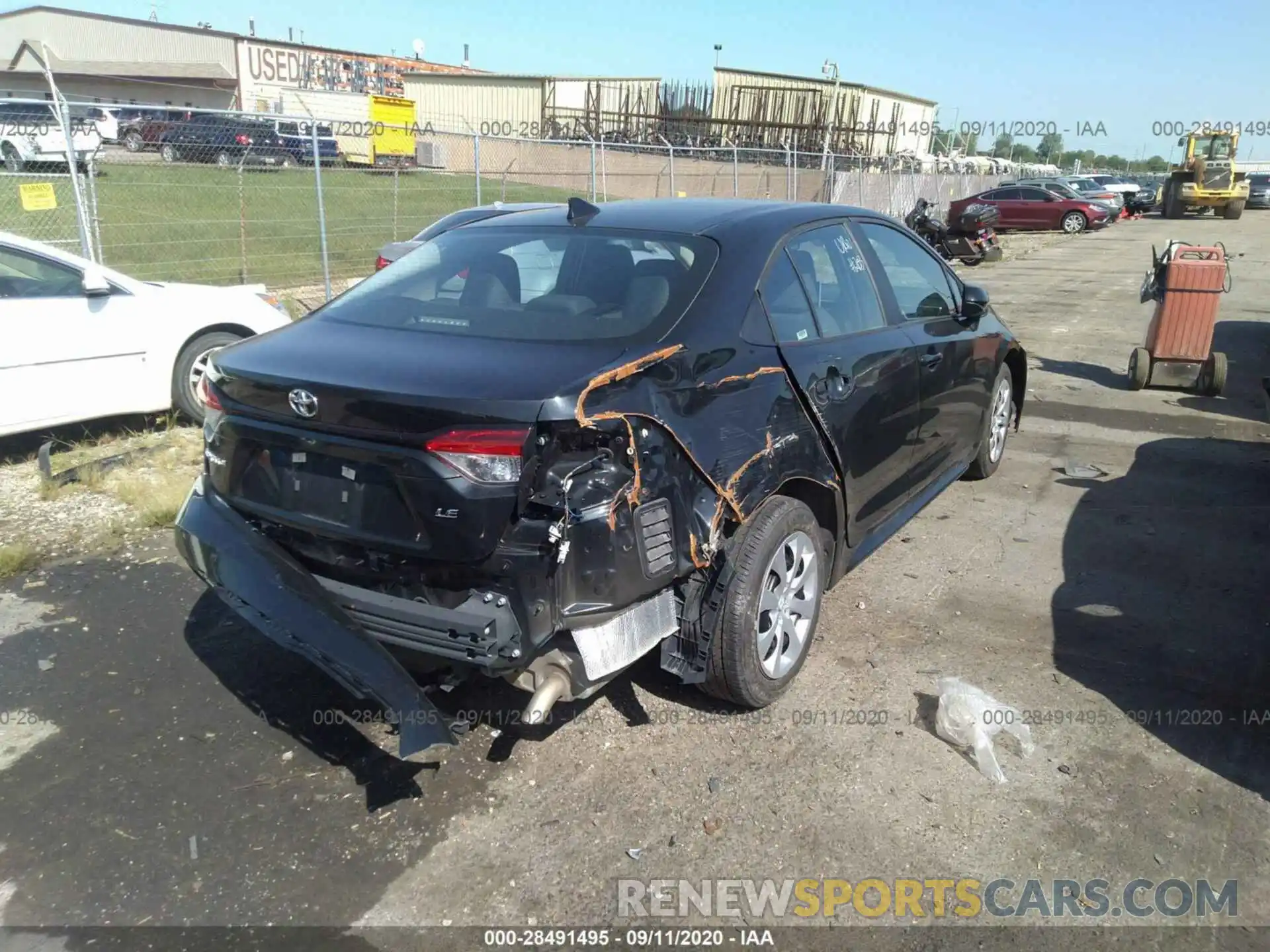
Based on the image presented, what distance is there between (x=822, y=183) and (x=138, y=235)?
622 inches

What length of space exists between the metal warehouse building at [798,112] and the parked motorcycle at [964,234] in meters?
14.3

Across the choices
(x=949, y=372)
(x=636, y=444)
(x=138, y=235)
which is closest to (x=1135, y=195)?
(x=138, y=235)

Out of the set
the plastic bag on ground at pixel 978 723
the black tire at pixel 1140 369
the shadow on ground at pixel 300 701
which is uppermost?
the black tire at pixel 1140 369

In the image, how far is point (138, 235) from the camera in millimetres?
14414

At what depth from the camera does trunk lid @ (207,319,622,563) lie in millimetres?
2760

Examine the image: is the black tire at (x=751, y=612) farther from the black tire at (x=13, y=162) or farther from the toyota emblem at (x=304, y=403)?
the black tire at (x=13, y=162)

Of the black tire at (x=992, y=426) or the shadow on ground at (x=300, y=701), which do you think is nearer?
the shadow on ground at (x=300, y=701)

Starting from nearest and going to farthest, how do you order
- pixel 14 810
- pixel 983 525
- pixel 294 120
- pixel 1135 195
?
1. pixel 14 810
2. pixel 983 525
3. pixel 294 120
4. pixel 1135 195

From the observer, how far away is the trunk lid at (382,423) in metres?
2.76

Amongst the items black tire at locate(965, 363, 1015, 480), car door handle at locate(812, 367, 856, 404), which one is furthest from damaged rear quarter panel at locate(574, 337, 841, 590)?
black tire at locate(965, 363, 1015, 480)

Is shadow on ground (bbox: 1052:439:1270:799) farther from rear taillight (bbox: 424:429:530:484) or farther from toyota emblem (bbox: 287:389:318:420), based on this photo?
toyota emblem (bbox: 287:389:318:420)

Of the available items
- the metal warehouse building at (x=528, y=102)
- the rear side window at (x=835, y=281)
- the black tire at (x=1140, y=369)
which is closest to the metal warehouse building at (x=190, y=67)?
the metal warehouse building at (x=528, y=102)

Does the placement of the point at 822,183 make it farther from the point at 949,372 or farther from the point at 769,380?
the point at 769,380

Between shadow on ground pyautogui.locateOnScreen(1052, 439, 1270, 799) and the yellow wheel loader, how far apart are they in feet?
116
